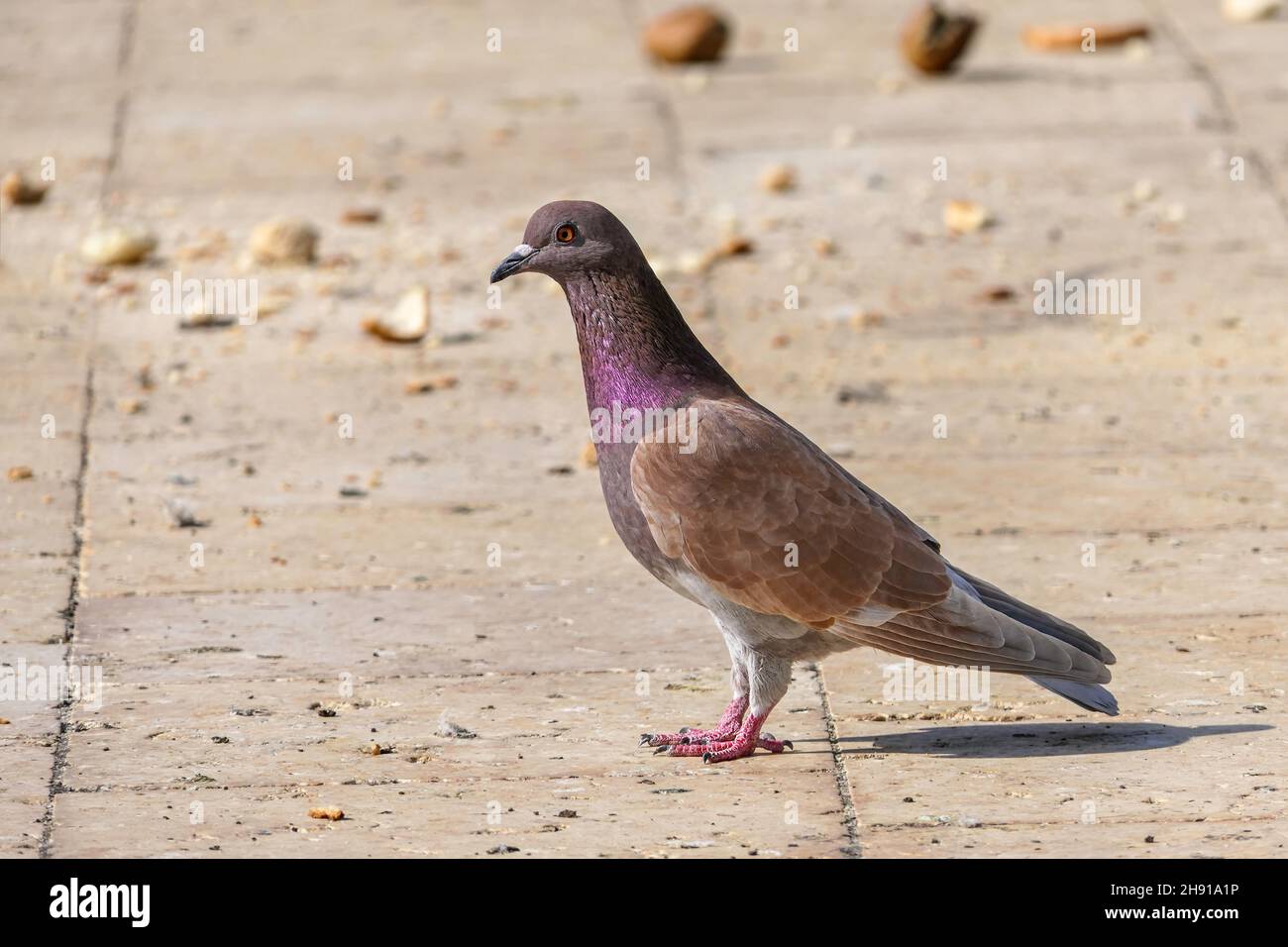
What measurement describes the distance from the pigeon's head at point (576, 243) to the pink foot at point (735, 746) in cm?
133

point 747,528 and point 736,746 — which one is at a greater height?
point 747,528

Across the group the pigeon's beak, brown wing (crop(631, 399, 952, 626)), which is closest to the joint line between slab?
brown wing (crop(631, 399, 952, 626))

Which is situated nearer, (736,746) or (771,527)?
(771,527)

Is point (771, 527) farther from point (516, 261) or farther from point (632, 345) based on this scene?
point (516, 261)

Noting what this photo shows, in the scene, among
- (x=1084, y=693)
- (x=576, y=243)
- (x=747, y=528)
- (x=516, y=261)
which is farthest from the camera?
(x=516, y=261)

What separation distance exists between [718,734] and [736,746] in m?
0.08

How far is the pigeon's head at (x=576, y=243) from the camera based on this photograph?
18.7 feet

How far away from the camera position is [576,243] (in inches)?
227

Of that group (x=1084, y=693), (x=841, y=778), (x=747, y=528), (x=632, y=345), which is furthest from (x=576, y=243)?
(x=1084, y=693)

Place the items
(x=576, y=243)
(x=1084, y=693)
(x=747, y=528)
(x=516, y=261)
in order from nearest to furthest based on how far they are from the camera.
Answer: (x=747, y=528), (x=1084, y=693), (x=576, y=243), (x=516, y=261)

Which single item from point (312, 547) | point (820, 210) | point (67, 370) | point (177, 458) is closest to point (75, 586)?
point (312, 547)

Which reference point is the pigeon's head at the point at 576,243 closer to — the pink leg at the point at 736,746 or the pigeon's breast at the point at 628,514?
the pigeon's breast at the point at 628,514

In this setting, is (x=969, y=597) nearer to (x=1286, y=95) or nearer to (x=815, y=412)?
(x=815, y=412)

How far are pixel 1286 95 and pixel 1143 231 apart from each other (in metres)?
2.55
